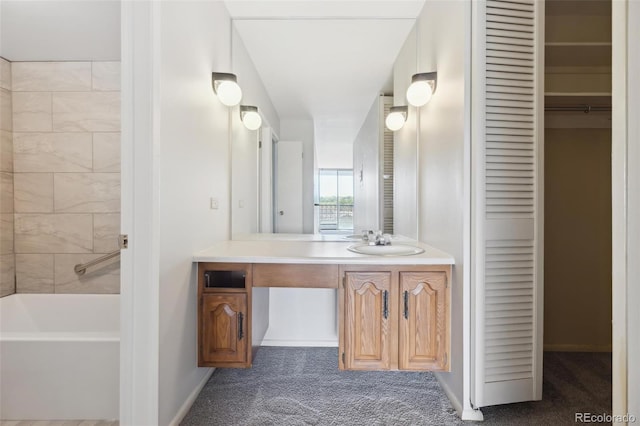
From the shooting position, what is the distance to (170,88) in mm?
1542

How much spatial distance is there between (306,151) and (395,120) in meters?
0.71

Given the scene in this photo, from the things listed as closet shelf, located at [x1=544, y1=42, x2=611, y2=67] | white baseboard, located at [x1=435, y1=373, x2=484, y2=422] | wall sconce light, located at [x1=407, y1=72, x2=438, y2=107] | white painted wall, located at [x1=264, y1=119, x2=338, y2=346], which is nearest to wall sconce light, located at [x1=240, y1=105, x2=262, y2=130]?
white painted wall, located at [x1=264, y1=119, x2=338, y2=346]

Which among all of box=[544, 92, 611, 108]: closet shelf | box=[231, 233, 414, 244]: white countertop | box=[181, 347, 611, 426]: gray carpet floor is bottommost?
→ box=[181, 347, 611, 426]: gray carpet floor

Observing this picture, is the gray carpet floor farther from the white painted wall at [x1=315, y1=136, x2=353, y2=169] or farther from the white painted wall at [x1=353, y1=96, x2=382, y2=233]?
the white painted wall at [x1=315, y1=136, x2=353, y2=169]

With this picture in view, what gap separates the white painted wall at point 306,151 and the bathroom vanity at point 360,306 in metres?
0.76

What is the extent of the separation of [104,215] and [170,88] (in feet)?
4.94

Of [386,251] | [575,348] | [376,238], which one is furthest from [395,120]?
[575,348]

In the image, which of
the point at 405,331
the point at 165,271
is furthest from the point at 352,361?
the point at 165,271

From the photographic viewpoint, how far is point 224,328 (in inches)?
70.7

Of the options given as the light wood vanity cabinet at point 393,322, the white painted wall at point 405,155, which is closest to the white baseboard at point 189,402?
the light wood vanity cabinet at point 393,322

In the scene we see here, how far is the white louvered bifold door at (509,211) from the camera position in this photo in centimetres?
164

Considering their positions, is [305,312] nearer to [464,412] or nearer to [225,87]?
[464,412]

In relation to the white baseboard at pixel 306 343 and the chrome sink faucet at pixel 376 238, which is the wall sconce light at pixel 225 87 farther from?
the white baseboard at pixel 306 343

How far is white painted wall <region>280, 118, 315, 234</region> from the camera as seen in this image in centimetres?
253
